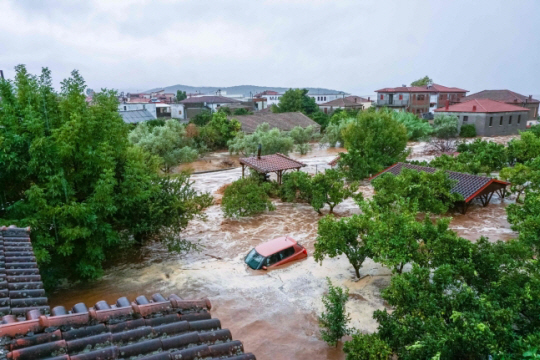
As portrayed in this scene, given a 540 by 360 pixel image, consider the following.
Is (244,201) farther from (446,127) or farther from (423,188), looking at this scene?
(446,127)

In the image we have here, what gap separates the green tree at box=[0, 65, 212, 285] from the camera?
410 inches

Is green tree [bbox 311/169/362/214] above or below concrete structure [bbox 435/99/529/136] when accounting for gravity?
below

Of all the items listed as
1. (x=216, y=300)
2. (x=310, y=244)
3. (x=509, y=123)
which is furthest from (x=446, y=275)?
(x=509, y=123)

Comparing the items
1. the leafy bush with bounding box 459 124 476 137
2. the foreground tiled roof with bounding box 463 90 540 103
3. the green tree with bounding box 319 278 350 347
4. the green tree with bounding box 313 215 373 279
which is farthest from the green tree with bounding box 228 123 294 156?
the foreground tiled roof with bounding box 463 90 540 103

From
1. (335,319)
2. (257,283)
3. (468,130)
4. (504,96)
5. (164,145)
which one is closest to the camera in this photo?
(335,319)

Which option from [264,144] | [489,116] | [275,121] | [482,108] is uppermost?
[482,108]

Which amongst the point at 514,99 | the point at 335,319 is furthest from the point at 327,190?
the point at 514,99

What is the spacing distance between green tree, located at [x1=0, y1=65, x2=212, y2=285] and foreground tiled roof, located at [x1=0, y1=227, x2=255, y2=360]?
5.73 m

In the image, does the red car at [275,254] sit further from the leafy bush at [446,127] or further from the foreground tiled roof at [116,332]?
the leafy bush at [446,127]

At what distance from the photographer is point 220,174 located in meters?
33.7

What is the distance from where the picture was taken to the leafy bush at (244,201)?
66.6 feet

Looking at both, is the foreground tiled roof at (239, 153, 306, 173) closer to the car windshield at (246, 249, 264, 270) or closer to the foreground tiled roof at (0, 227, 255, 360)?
the car windshield at (246, 249, 264, 270)

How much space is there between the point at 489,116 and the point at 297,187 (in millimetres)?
39003

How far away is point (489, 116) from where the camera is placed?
4997 centimetres
